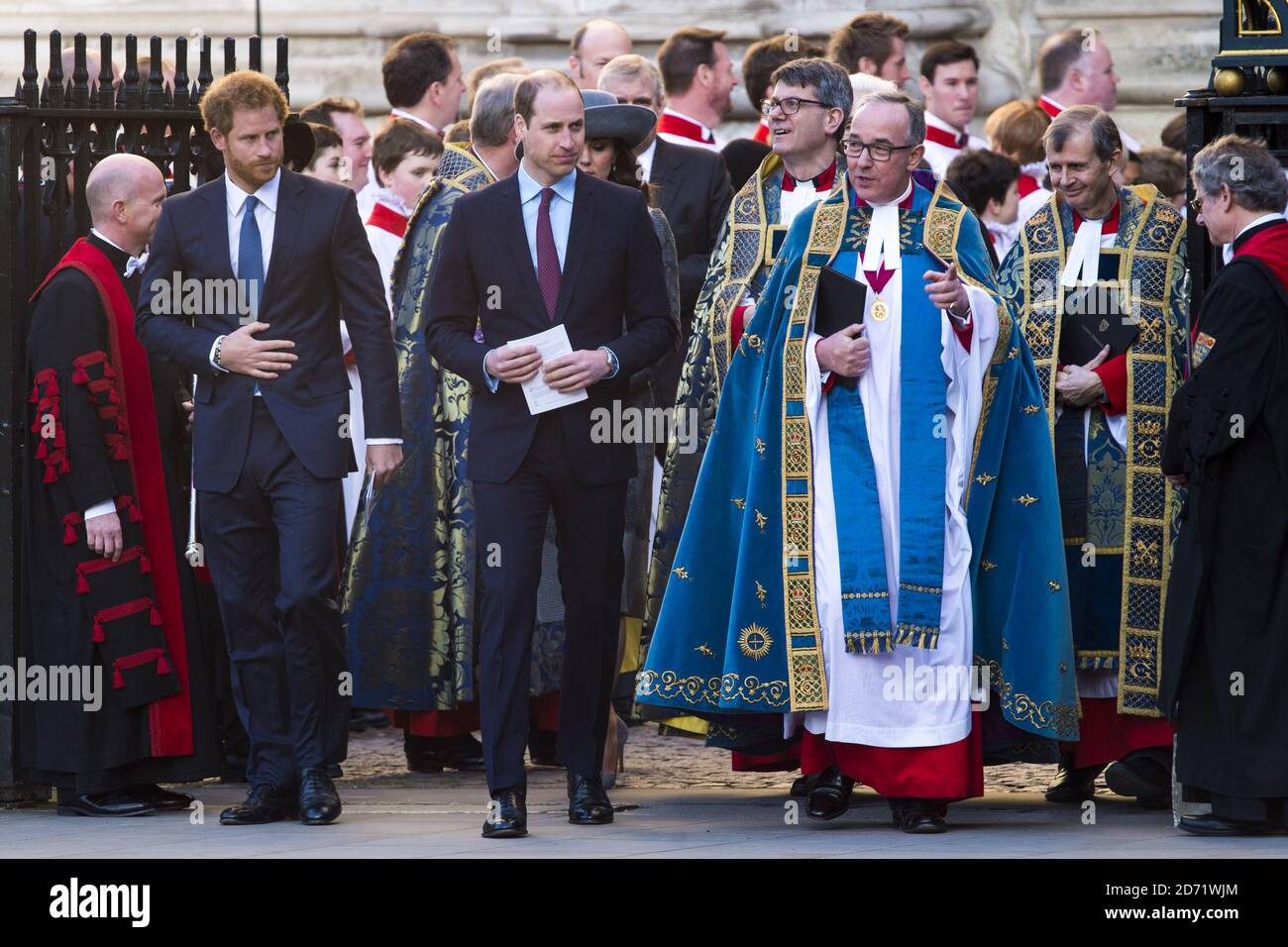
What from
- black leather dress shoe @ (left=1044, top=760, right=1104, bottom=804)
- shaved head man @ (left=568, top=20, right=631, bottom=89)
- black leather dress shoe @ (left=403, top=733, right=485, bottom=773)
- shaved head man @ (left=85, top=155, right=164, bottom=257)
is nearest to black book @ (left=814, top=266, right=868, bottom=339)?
black leather dress shoe @ (left=1044, top=760, right=1104, bottom=804)

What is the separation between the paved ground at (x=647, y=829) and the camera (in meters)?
7.77

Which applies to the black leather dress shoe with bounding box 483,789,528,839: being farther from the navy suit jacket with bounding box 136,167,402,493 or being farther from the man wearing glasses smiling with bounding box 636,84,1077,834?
the navy suit jacket with bounding box 136,167,402,493

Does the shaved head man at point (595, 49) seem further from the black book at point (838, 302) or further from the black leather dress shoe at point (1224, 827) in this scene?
the black leather dress shoe at point (1224, 827)

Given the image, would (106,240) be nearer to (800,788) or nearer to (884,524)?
(884,524)

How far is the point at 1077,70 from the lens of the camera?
12242 mm

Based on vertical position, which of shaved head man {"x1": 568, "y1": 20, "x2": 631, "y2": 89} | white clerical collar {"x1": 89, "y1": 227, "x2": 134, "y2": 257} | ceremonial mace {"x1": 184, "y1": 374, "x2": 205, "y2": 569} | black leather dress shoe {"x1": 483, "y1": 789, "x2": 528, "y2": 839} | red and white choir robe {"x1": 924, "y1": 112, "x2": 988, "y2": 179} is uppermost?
shaved head man {"x1": 568, "y1": 20, "x2": 631, "y2": 89}

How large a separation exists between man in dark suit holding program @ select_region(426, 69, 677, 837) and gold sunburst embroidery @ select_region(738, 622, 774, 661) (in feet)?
1.27

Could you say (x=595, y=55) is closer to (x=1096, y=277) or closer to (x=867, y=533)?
(x=1096, y=277)

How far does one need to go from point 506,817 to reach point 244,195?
211 cm

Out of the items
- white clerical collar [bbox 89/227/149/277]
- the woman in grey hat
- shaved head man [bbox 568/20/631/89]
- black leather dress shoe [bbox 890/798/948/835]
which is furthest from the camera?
shaved head man [bbox 568/20/631/89]

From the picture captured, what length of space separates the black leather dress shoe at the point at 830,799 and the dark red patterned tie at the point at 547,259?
1.62 m

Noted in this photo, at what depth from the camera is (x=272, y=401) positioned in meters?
8.52

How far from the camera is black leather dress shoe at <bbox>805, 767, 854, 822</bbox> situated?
27.8ft

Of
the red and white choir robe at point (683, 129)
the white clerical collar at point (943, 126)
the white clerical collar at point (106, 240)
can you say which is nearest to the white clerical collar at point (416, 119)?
the red and white choir robe at point (683, 129)
